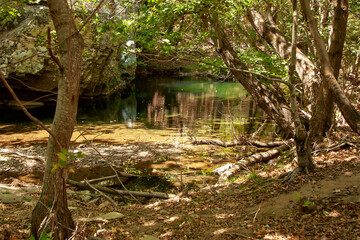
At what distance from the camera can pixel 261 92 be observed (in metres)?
8.75

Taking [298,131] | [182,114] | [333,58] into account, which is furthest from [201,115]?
[298,131]

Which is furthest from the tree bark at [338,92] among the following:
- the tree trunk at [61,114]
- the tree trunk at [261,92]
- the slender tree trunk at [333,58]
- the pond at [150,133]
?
the tree trunk at [61,114]

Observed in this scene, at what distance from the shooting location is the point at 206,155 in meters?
9.34

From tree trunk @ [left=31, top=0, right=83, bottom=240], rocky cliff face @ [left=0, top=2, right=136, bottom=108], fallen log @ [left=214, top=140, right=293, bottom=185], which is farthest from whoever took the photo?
rocky cliff face @ [left=0, top=2, right=136, bottom=108]

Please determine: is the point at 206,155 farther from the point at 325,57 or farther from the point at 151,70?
the point at 151,70

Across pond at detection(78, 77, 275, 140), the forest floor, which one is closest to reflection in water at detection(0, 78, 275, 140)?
pond at detection(78, 77, 275, 140)

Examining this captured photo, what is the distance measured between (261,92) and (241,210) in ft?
16.7

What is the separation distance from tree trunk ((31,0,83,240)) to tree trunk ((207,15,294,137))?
233 inches

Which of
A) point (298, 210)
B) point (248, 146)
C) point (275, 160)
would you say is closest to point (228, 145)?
point (248, 146)

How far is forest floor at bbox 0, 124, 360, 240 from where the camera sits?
3.39 m

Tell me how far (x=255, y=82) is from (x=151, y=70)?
115 ft

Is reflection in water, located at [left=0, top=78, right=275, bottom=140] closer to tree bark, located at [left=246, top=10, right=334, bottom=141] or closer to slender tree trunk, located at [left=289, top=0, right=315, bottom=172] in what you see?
tree bark, located at [left=246, top=10, right=334, bottom=141]

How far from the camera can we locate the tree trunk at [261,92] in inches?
336

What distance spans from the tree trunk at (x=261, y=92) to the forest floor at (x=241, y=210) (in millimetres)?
1949
